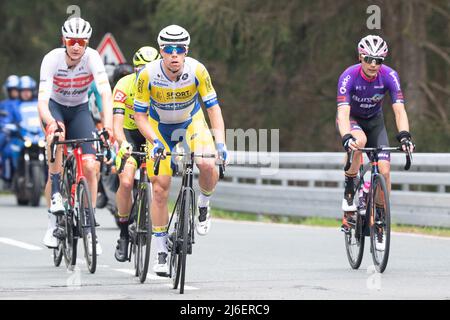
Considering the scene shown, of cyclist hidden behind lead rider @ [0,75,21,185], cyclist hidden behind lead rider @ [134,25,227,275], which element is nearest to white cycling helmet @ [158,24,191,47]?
cyclist hidden behind lead rider @ [134,25,227,275]

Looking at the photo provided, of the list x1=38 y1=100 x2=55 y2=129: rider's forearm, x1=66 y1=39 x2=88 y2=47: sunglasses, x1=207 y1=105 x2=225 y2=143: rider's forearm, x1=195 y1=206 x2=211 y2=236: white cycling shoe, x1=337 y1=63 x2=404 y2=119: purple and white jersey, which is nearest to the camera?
x1=207 y1=105 x2=225 y2=143: rider's forearm

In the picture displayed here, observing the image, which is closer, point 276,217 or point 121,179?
point 121,179

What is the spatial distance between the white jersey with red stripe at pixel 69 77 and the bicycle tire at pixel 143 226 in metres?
1.25

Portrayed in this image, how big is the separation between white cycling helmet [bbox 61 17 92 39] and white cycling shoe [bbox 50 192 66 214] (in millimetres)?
1493

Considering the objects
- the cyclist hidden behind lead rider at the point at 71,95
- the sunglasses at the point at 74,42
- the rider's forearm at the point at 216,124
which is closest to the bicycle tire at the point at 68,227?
the cyclist hidden behind lead rider at the point at 71,95

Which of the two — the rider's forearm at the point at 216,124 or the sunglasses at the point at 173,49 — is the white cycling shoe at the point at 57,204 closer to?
the rider's forearm at the point at 216,124

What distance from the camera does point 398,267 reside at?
41.3 ft

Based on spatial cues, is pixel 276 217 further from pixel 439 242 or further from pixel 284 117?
pixel 284 117

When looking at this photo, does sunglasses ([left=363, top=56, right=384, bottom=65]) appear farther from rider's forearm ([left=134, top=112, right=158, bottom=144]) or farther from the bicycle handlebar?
rider's forearm ([left=134, top=112, right=158, bottom=144])

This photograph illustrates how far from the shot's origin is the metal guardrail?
16.8 m

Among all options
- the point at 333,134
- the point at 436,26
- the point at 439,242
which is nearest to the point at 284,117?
the point at 333,134

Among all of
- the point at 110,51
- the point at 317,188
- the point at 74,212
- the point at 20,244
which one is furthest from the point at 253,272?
the point at 110,51

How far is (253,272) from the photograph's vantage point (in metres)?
12.2

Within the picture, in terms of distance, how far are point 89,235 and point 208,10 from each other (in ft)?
46.1
